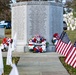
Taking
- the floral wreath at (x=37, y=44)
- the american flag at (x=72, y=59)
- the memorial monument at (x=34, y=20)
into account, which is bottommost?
the floral wreath at (x=37, y=44)

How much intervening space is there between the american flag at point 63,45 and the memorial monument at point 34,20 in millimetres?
847

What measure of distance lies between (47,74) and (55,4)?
8.43 m

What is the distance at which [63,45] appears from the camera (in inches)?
633

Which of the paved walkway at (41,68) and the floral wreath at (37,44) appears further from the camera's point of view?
the floral wreath at (37,44)

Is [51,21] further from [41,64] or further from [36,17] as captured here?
[41,64]

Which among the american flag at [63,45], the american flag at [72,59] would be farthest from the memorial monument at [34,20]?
the american flag at [72,59]

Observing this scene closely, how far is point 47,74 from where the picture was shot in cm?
1021

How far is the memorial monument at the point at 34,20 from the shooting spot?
17594 millimetres

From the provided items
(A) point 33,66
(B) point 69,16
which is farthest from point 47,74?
(B) point 69,16

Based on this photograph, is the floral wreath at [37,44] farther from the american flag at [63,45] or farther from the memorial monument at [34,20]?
the american flag at [63,45]

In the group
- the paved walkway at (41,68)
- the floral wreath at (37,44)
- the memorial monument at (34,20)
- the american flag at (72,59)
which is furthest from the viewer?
the memorial monument at (34,20)

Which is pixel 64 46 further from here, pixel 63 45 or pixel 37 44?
pixel 37 44

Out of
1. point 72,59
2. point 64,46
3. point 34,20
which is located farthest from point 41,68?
point 34,20

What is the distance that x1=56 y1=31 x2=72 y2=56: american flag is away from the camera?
15.4m
